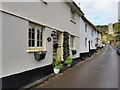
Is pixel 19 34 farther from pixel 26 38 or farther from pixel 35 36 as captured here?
pixel 35 36

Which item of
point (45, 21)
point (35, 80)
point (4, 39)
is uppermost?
point (45, 21)

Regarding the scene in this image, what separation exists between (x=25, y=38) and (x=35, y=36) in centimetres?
161

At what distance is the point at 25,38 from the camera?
30.9ft

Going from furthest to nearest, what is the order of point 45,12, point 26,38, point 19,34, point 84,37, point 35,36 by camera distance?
1. point 84,37
2. point 45,12
3. point 35,36
4. point 26,38
5. point 19,34

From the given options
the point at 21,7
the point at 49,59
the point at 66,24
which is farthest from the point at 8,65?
the point at 66,24

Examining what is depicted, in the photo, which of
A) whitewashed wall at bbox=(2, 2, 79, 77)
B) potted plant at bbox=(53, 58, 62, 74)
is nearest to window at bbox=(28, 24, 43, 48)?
whitewashed wall at bbox=(2, 2, 79, 77)

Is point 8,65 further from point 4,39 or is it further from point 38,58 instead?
point 38,58

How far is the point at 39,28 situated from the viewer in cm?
1162

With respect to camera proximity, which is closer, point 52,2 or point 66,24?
point 52,2

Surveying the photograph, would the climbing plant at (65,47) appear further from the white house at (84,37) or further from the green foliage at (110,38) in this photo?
the green foliage at (110,38)

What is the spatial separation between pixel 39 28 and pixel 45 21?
596 mm

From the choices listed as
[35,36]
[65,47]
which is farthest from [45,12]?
[65,47]

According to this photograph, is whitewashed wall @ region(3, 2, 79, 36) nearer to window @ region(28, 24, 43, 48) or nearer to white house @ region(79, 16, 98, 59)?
window @ region(28, 24, 43, 48)

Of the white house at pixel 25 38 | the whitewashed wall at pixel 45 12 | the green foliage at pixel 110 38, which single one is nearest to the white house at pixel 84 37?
the whitewashed wall at pixel 45 12
